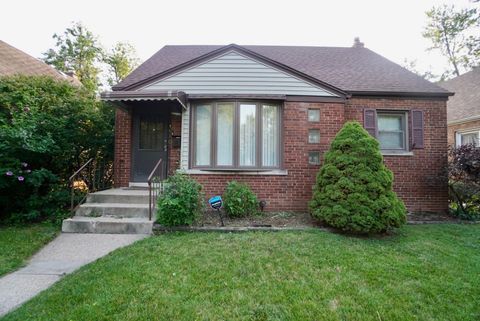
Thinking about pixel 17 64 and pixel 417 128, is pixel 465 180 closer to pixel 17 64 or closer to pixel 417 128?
pixel 417 128

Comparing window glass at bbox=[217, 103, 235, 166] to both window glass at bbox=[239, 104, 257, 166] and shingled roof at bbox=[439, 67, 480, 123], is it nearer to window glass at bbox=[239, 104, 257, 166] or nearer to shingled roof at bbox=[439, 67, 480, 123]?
window glass at bbox=[239, 104, 257, 166]

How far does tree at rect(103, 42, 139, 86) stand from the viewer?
21.2m

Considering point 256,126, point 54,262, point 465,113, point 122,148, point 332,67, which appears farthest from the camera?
point 465,113

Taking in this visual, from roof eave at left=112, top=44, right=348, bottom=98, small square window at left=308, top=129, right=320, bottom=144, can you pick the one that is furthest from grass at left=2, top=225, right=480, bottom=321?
roof eave at left=112, top=44, right=348, bottom=98

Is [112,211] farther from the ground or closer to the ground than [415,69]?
closer to the ground

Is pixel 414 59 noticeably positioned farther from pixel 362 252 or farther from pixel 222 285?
pixel 222 285

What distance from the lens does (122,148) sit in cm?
716

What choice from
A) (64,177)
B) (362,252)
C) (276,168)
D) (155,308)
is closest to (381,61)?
(276,168)

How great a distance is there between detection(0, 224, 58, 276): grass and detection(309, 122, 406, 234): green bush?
5227mm

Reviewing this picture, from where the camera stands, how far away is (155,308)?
2.58 m

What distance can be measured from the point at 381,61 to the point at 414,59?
23.3 meters

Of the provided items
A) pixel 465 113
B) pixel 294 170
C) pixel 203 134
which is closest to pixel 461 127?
pixel 465 113

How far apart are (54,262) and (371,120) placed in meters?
8.12

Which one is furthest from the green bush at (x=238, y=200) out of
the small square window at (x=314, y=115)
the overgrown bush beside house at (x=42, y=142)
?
the overgrown bush beside house at (x=42, y=142)
